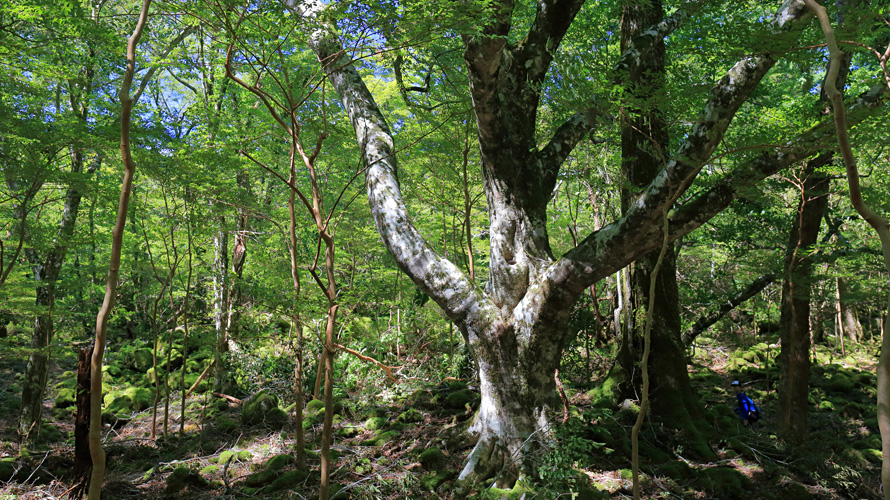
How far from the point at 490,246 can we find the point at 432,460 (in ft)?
6.67

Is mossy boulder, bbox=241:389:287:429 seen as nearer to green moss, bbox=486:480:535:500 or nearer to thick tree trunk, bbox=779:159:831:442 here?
green moss, bbox=486:480:535:500

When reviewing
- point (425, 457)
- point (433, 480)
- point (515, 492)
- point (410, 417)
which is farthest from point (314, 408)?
point (515, 492)

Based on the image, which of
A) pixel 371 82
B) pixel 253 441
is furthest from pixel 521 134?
pixel 371 82

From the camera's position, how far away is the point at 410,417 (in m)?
5.92

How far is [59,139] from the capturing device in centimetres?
→ 513

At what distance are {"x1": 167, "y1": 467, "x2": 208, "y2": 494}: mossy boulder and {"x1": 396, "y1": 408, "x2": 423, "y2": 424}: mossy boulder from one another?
2256 millimetres

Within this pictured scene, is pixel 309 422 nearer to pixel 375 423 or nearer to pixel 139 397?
pixel 375 423

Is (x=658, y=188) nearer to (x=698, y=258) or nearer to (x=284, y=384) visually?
(x=284, y=384)

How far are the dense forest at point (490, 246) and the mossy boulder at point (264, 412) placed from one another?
0.11 ft

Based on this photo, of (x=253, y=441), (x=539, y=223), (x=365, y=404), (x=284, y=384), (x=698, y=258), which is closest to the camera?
(x=539, y=223)

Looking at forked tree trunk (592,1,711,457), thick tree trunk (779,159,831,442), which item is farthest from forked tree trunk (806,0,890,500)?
thick tree trunk (779,159,831,442)

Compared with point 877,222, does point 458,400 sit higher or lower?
lower

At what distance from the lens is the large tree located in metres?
3.28

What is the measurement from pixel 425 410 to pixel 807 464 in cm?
412
